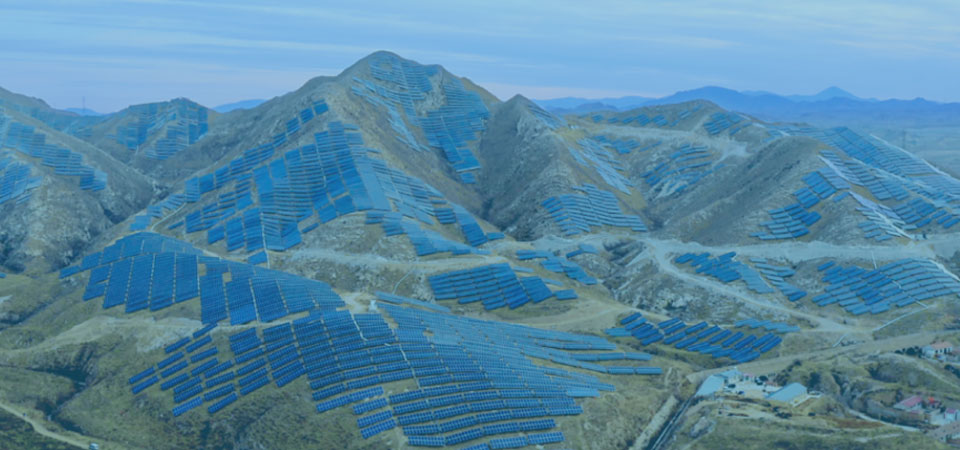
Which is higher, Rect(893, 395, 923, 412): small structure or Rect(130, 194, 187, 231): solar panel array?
Rect(893, 395, 923, 412): small structure

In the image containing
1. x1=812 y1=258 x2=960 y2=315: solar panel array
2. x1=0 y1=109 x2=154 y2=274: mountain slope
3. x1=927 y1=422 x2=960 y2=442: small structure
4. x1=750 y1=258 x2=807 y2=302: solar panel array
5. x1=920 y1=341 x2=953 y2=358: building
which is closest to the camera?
x1=927 y1=422 x2=960 y2=442: small structure

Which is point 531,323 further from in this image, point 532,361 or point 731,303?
point 731,303

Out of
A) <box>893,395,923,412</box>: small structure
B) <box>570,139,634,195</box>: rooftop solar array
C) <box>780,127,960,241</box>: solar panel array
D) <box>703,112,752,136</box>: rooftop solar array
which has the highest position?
<box>703,112,752,136</box>: rooftop solar array

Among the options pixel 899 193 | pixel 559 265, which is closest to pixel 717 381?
pixel 559 265

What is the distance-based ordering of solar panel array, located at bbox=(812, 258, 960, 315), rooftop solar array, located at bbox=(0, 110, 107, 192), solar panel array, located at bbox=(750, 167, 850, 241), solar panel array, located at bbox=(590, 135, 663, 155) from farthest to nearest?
solar panel array, located at bbox=(590, 135, 663, 155) → rooftop solar array, located at bbox=(0, 110, 107, 192) → solar panel array, located at bbox=(750, 167, 850, 241) → solar panel array, located at bbox=(812, 258, 960, 315)

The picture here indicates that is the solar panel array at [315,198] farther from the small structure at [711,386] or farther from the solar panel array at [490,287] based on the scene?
the small structure at [711,386]

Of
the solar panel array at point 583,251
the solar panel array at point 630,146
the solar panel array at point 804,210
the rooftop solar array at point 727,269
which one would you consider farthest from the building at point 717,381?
the solar panel array at point 630,146

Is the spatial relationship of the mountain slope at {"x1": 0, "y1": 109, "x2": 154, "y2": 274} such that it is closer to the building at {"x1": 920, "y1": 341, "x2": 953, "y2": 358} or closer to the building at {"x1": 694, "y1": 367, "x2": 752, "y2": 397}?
the building at {"x1": 694, "y1": 367, "x2": 752, "y2": 397}

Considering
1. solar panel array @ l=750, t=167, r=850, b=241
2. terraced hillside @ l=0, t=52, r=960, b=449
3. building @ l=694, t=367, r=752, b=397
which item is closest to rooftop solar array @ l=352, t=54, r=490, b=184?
terraced hillside @ l=0, t=52, r=960, b=449
